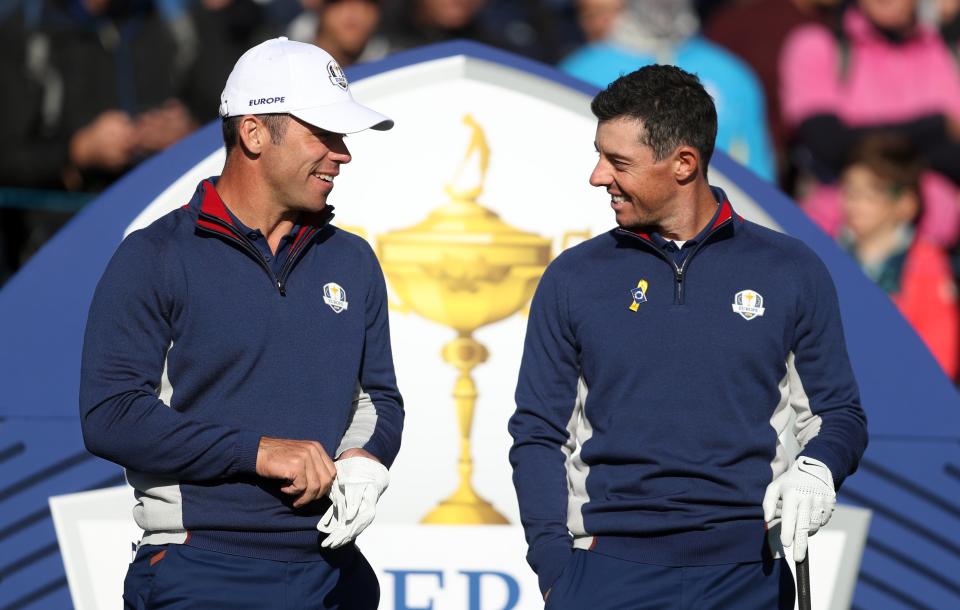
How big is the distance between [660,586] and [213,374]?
105cm

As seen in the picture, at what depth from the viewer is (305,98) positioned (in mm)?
3553

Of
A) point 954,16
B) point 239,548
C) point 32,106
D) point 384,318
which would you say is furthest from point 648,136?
point 954,16

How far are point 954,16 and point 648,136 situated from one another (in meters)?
5.48

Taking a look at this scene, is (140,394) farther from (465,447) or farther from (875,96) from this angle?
(875,96)

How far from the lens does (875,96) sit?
8.05 m

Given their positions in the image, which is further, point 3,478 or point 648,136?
point 3,478

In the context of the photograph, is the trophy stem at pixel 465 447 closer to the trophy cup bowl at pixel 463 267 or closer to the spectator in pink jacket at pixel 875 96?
the trophy cup bowl at pixel 463 267

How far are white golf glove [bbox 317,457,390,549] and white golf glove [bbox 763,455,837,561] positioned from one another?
0.84 meters

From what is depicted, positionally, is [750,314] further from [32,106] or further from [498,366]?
[32,106]

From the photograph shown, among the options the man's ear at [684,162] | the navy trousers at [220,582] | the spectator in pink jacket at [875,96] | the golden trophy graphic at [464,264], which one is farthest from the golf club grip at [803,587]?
the spectator in pink jacket at [875,96]

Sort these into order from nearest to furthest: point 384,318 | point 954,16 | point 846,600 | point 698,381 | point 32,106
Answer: point 698,381 → point 384,318 → point 846,600 → point 32,106 → point 954,16

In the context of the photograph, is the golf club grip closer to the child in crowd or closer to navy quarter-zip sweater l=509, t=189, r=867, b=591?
navy quarter-zip sweater l=509, t=189, r=867, b=591

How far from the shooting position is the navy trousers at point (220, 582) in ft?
11.3

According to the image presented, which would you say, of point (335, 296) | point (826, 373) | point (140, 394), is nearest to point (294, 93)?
point (335, 296)
